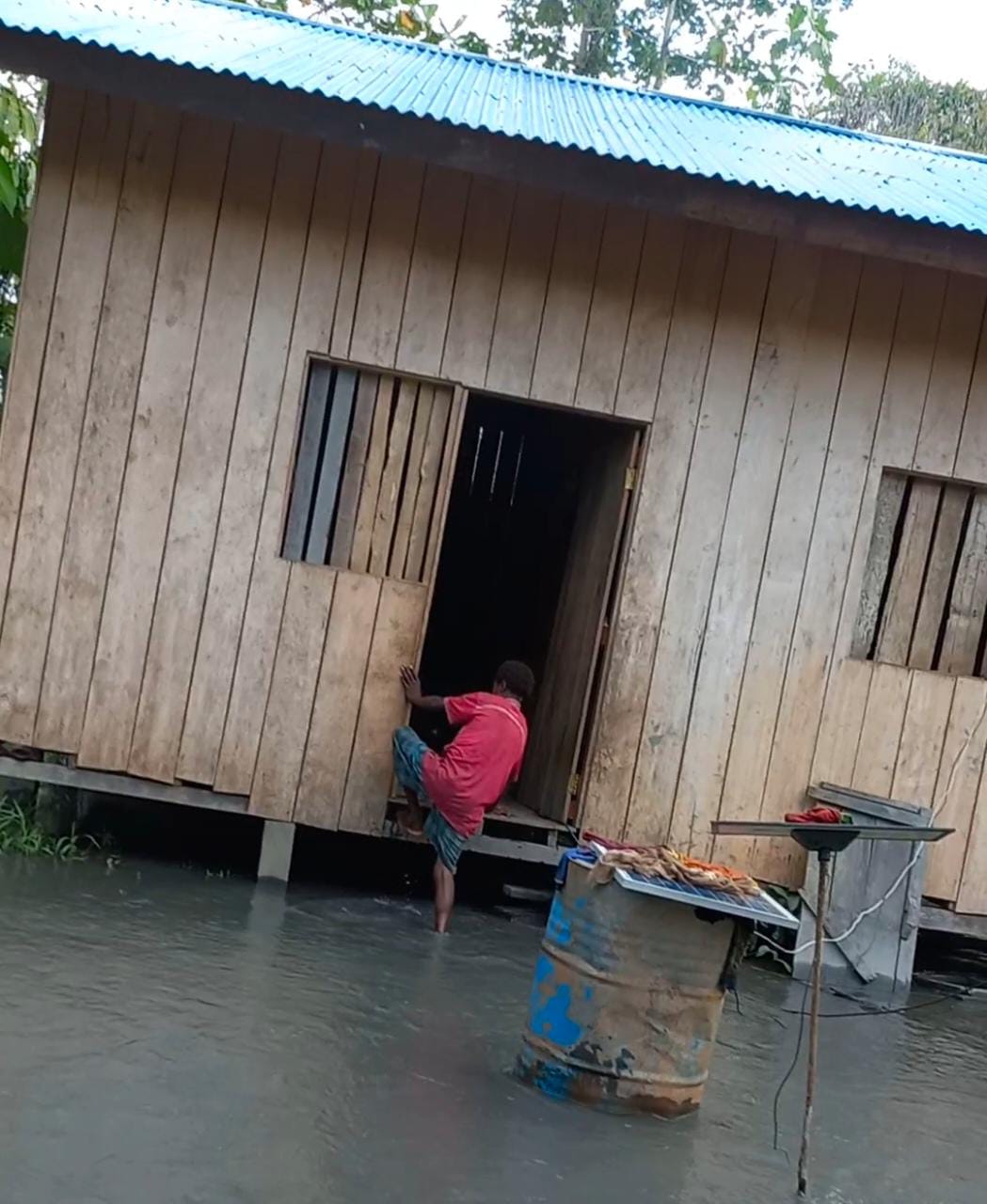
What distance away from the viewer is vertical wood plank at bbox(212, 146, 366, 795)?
22.5ft

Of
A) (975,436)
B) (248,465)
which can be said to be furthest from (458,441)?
(975,436)

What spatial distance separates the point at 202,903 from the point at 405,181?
3.85 metres

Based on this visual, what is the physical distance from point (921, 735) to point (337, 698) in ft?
10.6

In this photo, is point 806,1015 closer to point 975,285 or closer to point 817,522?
point 817,522

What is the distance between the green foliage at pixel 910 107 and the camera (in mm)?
20438

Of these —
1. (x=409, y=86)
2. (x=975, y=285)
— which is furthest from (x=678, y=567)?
(x=409, y=86)

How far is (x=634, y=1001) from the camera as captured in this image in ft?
14.8

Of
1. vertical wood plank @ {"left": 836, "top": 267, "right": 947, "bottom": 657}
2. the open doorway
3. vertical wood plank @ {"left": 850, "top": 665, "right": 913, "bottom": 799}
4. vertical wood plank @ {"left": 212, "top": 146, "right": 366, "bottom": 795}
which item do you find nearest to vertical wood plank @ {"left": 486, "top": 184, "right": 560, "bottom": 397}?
the open doorway

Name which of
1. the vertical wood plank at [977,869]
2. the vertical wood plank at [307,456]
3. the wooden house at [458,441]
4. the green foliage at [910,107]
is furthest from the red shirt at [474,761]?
the green foliage at [910,107]

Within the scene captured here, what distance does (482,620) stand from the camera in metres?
11.5

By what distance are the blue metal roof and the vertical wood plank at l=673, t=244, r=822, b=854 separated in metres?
0.67

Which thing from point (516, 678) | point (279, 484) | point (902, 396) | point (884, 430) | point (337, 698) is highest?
point (902, 396)

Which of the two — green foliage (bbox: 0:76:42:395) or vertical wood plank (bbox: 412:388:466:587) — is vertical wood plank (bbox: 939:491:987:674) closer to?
vertical wood plank (bbox: 412:388:466:587)

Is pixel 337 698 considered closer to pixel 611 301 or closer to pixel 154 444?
pixel 154 444
